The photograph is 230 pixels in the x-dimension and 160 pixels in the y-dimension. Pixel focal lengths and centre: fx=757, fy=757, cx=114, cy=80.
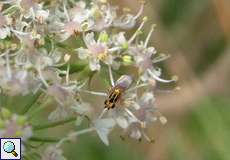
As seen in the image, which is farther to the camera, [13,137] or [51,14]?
[51,14]

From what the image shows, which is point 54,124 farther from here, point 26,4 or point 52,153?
point 26,4

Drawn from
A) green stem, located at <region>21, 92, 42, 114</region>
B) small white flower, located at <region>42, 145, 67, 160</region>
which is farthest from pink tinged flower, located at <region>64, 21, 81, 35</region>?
small white flower, located at <region>42, 145, 67, 160</region>

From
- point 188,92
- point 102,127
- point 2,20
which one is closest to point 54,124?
point 102,127

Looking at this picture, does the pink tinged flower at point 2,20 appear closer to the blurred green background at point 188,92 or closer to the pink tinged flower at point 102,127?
the pink tinged flower at point 102,127

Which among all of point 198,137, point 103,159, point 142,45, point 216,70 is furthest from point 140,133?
→ point 216,70

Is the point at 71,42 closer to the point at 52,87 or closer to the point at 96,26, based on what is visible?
the point at 96,26
